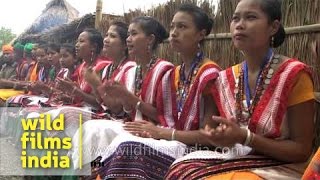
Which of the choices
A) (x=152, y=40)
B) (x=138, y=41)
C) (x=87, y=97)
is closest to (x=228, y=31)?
(x=152, y=40)

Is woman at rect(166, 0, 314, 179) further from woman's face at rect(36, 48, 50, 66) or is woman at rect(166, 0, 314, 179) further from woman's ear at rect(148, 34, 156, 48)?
woman's face at rect(36, 48, 50, 66)

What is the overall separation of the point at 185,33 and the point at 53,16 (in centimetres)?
950

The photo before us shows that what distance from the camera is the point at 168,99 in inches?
115

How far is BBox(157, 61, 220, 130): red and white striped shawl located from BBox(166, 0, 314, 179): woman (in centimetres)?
32

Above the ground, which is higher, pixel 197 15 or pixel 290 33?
pixel 197 15

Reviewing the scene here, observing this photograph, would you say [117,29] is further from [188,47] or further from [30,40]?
[30,40]

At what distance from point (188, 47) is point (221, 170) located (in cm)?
111

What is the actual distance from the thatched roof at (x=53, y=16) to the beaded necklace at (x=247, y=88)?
8851 millimetres

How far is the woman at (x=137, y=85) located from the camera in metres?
2.89

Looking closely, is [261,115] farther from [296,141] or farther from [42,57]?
[42,57]

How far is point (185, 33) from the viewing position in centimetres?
283

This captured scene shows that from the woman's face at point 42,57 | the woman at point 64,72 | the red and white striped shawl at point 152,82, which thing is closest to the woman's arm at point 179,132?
the red and white striped shawl at point 152,82

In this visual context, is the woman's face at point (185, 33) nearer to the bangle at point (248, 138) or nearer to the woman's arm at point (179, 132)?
the woman's arm at point (179, 132)

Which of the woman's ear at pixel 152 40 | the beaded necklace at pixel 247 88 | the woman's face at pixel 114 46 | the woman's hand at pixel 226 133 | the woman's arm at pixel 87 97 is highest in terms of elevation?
the woman's ear at pixel 152 40
